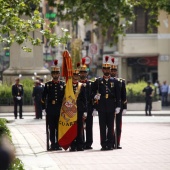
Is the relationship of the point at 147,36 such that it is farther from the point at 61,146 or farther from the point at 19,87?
the point at 61,146

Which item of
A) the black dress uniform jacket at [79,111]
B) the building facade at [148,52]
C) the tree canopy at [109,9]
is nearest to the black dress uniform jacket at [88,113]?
the black dress uniform jacket at [79,111]

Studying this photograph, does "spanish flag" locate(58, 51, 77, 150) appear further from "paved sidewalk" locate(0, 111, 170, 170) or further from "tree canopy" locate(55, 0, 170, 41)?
"tree canopy" locate(55, 0, 170, 41)

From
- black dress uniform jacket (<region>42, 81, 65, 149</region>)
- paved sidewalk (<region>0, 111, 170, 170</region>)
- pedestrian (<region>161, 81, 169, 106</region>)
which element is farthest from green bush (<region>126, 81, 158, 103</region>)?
black dress uniform jacket (<region>42, 81, 65, 149</region>)

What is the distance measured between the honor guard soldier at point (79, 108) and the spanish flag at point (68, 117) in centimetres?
18

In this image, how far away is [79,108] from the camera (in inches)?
597

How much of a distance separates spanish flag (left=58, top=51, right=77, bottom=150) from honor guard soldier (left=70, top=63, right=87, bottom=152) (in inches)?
7.0

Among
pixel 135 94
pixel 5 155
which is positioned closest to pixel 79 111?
pixel 5 155

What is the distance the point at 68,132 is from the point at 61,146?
0.35 metres

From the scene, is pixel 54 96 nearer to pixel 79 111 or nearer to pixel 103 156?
pixel 79 111

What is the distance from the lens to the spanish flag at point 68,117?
1477 cm

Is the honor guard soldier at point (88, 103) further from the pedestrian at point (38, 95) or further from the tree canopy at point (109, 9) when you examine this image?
the pedestrian at point (38, 95)

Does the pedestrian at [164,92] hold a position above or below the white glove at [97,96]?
below

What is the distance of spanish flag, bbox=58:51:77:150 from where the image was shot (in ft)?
48.5

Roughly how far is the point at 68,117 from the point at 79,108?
424 mm
